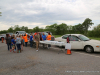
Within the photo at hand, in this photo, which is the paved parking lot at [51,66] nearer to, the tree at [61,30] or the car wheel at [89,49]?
the car wheel at [89,49]

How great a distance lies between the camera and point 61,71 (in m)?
4.27

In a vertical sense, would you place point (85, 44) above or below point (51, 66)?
above

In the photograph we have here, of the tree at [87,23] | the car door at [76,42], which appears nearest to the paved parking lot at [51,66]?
the car door at [76,42]

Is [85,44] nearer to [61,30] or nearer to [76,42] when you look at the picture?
[76,42]

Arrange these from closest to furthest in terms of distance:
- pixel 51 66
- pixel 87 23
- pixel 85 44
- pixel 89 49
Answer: pixel 51 66, pixel 89 49, pixel 85 44, pixel 87 23

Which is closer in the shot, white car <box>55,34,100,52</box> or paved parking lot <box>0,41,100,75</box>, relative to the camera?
paved parking lot <box>0,41,100,75</box>

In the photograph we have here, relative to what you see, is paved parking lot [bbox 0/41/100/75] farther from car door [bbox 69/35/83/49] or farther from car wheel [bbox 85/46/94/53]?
car door [bbox 69/35/83/49]

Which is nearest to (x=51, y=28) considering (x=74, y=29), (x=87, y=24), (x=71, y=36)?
(x=74, y=29)

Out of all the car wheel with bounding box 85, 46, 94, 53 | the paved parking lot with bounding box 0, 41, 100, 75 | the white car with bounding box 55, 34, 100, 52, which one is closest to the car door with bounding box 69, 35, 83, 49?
the white car with bounding box 55, 34, 100, 52

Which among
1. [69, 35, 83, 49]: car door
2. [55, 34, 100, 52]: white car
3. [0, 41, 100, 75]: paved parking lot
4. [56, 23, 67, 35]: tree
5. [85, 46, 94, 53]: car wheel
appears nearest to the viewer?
[0, 41, 100, 75]: paved parking lot

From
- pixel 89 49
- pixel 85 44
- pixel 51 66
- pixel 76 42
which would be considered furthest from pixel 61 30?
pixel 51 66

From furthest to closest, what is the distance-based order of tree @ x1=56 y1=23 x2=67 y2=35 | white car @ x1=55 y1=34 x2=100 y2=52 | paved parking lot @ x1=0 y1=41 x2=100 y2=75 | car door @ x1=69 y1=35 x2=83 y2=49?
tree @ x1=56 y1=23 x2=67 y2=35, car door @ x1=69 y1=35 x2=83 y2=49, white car @ x1=55 y1=34 x2=100 y2=52, paved parking lot @ x1=0 y1=41 x2=100 y2=75

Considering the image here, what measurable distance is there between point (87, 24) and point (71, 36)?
242 ft

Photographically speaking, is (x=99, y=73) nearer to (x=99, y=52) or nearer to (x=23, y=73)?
(x=23, y=73)
